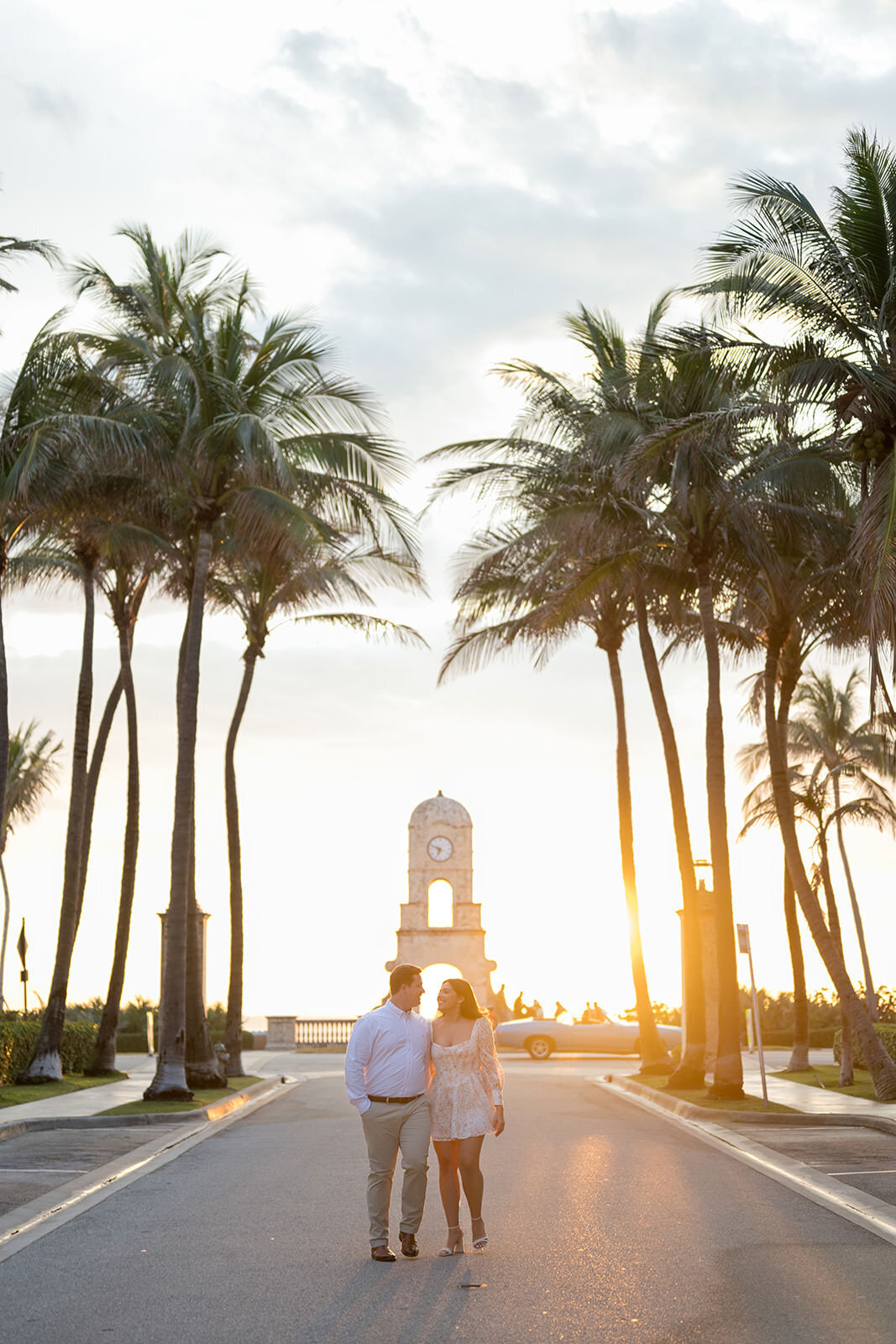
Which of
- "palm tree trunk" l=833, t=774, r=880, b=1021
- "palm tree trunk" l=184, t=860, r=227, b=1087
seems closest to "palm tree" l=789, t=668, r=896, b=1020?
"palm tree trunk" l=833, t=774, r=880, b=1021

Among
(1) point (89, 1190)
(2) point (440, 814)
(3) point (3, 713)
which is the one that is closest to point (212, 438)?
(3) point (3, 713)

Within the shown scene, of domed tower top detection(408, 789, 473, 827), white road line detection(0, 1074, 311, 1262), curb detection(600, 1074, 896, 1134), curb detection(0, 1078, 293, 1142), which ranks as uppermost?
domed tower top detection(408, 789, 473, 827)

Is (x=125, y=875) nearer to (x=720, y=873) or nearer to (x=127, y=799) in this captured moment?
(x=127, y=799)

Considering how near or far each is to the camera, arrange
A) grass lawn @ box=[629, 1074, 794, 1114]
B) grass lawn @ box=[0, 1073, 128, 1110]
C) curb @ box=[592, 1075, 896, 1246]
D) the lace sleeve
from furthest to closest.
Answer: grass lawn @ box=[0, 1073, 128, 1110]
grass lawn @ box=[629, 1074, 794, 1114]
curb @ box=[592, 1075, 896, 1246]
the lace sleeve

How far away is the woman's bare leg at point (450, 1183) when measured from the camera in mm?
8750

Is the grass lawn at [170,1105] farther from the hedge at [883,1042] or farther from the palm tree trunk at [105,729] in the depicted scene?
the hedge at [883,1042]

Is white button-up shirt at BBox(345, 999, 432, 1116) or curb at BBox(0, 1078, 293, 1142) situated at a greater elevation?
Result: white button-up shirt at BBox(345, 999, 432, 1116)

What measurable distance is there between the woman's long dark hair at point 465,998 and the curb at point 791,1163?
303 centimetres

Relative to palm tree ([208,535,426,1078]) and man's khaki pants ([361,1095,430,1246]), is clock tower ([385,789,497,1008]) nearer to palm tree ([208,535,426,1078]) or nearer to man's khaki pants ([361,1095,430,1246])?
palm tree ([208,535,426,1078])

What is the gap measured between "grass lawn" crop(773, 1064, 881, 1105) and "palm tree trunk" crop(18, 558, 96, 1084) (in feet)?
44.5

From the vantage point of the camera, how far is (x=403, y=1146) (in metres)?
8.76

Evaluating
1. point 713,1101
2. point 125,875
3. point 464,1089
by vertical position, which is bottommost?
point 713,1101

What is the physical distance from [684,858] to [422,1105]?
1678cm

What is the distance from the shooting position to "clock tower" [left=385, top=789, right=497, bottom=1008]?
51.4 metres
